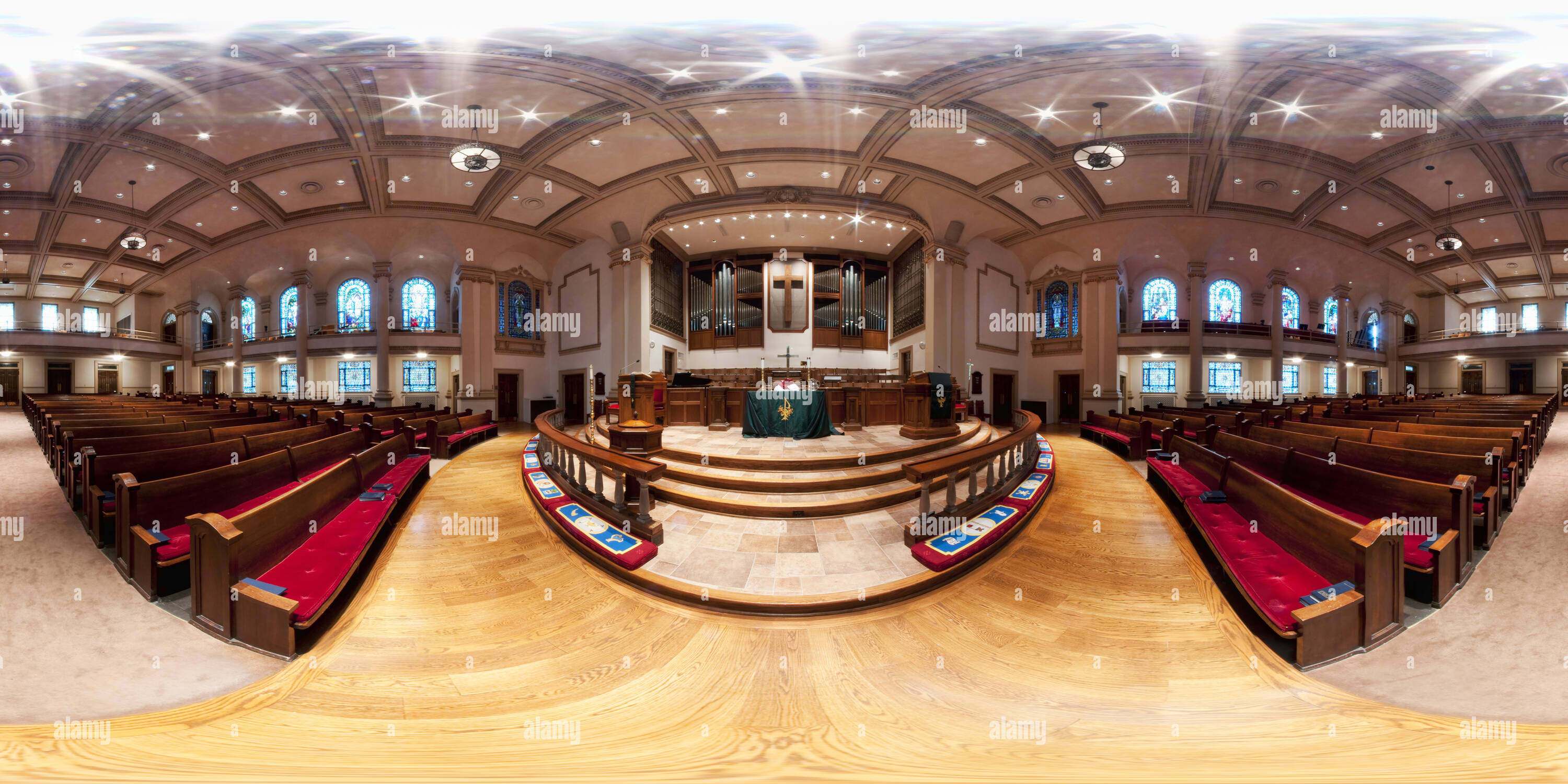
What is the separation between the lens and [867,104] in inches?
294

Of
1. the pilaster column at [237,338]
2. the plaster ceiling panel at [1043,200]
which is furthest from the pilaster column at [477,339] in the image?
the plaster ceiling panel at [1043,200]

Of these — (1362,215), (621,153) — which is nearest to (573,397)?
(621,153)

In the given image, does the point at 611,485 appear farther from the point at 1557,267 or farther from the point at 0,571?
the point at 1557,267

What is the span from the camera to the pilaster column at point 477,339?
13148 millimetres

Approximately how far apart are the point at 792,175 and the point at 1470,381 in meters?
27.4

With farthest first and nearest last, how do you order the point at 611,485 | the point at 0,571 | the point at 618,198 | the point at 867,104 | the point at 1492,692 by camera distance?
the point at 618,198 < the point at 867,104 < the point at 611,485 < the point at 0,571 < the point at 1492,692

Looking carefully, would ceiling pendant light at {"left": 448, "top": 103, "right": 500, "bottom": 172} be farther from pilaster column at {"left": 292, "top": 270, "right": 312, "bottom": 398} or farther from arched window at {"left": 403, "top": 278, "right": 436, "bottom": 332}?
pilaster column at {"left": 292, "top": 270, "right": 312, "bottom": 398}

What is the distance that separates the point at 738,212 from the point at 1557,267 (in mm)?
23470

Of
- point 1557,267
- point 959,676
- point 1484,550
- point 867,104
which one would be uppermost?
point 867,104

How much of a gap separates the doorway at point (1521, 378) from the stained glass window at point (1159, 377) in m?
14.6

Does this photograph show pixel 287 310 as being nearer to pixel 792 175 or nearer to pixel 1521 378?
pixel 792 175

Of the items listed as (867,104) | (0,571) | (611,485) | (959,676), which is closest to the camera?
(959,676)

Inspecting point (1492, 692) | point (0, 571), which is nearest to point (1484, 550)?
point (1492, 692)

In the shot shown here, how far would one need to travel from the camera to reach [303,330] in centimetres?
1523
